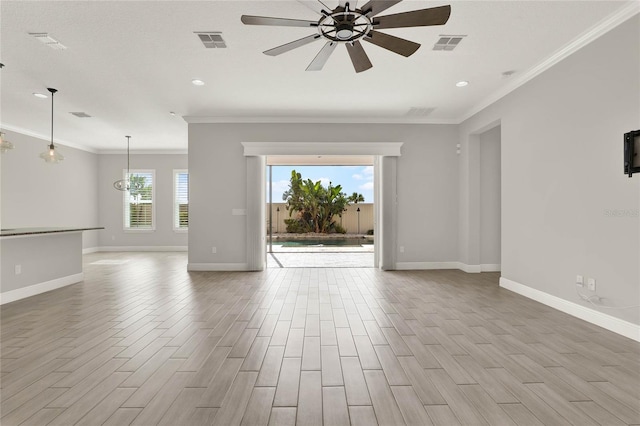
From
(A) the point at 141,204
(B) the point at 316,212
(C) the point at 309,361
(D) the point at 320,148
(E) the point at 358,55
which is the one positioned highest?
(E) the point at 358,55

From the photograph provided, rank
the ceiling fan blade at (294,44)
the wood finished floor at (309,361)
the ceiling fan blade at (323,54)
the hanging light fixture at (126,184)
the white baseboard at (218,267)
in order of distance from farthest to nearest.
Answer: the hanging light fixture at (126,184)
the white baseboard at (218,267)
the ceiling fan blade at (323,54)
the ceiling fan blade at (294,44)
the wood finished floor at (309,361)

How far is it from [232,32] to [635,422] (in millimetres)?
4356

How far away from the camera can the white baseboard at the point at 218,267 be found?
696 cm

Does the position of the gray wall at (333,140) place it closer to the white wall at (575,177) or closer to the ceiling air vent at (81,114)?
the white wall at (575,177)

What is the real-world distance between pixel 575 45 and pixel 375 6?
2769mm

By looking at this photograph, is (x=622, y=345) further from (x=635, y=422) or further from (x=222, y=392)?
(x=222, y=392)

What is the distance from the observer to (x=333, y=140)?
22.7ft

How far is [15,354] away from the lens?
289 cm

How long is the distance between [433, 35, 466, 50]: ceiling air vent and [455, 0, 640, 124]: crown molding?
1.25 m

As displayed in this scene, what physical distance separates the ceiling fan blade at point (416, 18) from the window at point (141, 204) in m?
9.62

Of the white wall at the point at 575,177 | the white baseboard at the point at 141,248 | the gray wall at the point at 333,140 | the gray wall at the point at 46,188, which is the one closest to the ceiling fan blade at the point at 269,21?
the white wall at the point at 575,177

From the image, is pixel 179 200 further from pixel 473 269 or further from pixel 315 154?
pixel 473 269

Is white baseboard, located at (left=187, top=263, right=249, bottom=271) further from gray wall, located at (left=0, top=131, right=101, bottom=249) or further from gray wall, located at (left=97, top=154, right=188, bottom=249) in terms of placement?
gray wall, located at (left=0, top=131, right=101, bottom=249)

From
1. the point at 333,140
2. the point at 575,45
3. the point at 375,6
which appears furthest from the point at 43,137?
the point at 575,45
